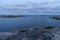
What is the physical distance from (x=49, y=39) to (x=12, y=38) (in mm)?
6752

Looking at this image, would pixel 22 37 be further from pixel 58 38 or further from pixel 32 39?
pixel 58 38

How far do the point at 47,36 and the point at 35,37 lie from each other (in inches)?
85.1

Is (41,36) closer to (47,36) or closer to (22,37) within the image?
(47,36)

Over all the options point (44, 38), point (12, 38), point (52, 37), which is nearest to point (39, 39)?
point (44, 38)

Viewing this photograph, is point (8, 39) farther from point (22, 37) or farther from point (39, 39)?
point (39, 39)

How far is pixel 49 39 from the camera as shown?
80.0 ft

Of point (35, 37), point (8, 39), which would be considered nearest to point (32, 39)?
point (35, 37)

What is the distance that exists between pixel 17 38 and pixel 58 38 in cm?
744

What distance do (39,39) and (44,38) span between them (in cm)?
92

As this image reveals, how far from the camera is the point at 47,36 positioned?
83.1ft

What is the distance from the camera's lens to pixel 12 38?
1021 inches

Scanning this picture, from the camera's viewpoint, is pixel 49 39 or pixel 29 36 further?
pixel 29 36

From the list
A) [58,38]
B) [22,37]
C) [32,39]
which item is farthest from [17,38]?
[58,38]

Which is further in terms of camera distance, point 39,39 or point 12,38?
point 12,38
